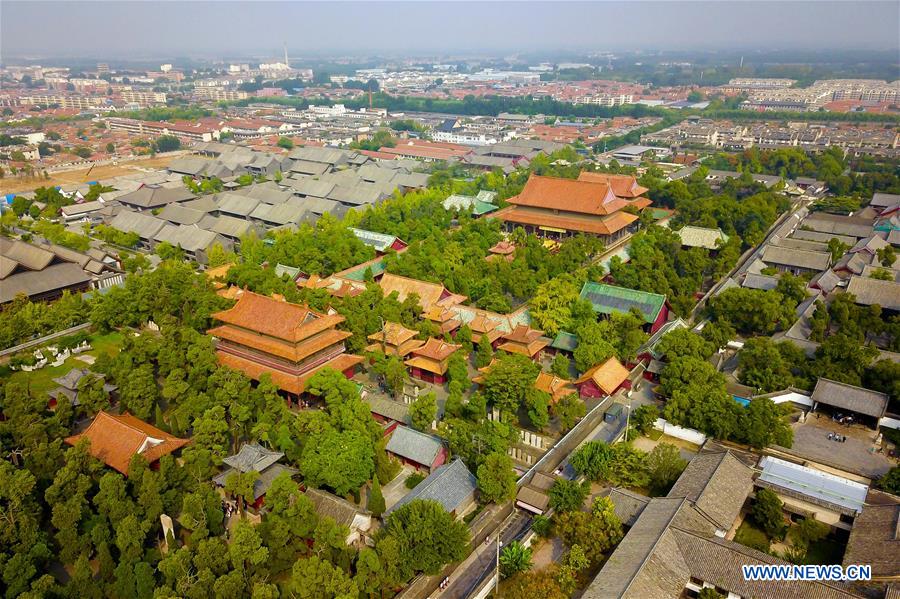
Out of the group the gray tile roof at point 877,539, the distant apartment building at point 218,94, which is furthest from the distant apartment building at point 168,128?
the gray tile roof at point 877,539

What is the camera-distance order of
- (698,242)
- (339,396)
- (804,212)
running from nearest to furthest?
(339,396) < (698,242) < (804,212)

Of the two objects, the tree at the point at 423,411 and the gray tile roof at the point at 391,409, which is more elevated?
the tree at the point at 423,411

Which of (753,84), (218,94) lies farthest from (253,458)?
(753,84)

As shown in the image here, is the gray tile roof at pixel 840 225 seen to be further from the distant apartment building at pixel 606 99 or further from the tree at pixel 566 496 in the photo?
the distant apartment building at pixel 606 99

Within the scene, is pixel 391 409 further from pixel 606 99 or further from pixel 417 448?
pixel 606 99

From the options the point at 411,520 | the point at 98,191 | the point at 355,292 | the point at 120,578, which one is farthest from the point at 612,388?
the point at 98,191

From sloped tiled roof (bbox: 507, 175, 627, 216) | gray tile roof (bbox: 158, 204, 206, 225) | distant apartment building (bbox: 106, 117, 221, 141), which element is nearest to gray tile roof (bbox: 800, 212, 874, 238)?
sloped tiled roof (bbox: 507, 175, 627, 216)

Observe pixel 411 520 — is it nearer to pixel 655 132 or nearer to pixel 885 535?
pixel 885 535
